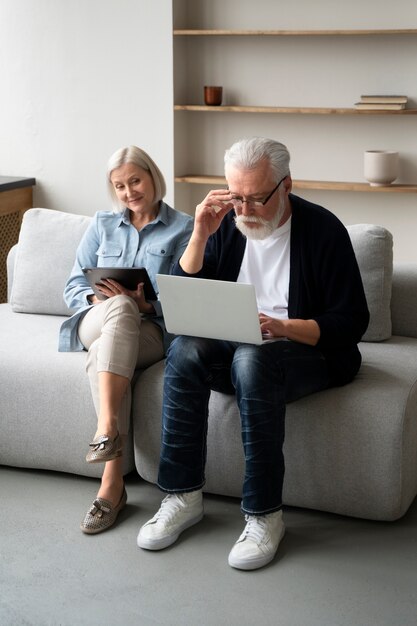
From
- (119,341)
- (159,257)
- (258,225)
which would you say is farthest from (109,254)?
(258,225)

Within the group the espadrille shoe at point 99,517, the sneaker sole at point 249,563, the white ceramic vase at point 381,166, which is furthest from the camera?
the white ceramic vase at point 381,166

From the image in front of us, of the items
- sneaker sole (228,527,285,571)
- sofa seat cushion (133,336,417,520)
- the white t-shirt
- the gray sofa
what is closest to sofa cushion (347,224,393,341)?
the gray sofa

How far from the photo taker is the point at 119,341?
9.45 ft

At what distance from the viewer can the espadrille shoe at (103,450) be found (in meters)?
2.71

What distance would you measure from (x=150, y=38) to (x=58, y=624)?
10.6ft

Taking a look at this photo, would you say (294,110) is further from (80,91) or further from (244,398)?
(244,398)

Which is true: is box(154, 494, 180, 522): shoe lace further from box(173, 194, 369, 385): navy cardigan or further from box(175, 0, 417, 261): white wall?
box(175, 0, 417, 261): white wall

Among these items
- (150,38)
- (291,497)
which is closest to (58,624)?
(291,497)

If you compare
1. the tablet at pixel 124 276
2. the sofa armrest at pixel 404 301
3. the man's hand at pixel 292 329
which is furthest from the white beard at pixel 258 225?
the sofa armrest at pixel 404 301

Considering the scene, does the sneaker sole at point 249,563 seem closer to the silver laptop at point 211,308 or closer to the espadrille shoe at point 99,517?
the espadrille shoe at point 99,517

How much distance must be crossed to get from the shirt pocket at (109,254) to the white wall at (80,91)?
5.68 ft

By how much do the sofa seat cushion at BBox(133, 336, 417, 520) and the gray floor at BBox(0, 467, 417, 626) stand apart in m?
0.09

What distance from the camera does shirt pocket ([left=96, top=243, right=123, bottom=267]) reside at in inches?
127

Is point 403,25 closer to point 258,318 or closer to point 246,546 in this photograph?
point 258,318
